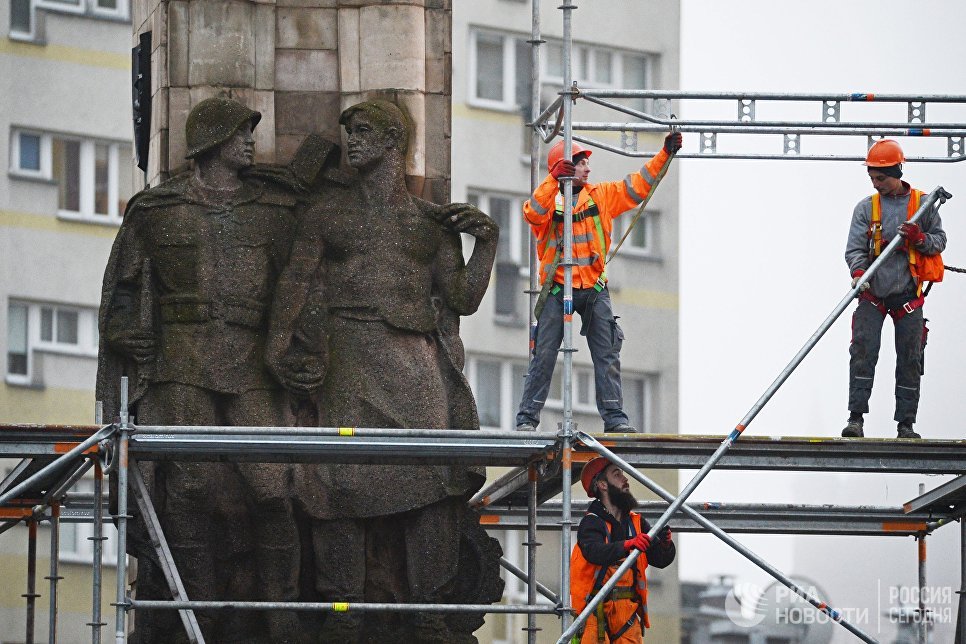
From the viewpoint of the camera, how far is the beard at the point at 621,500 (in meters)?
19.2

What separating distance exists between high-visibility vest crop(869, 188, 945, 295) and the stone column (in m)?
3.16

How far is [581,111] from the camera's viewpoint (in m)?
47.2

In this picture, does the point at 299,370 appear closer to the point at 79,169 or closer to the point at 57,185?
the point at 57,185

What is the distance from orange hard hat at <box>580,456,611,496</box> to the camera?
19.5m

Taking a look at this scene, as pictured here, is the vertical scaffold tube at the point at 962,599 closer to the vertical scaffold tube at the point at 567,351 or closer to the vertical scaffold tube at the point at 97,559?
the vertical scaffold tube at the point at 567,351

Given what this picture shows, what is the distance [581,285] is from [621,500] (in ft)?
6.99

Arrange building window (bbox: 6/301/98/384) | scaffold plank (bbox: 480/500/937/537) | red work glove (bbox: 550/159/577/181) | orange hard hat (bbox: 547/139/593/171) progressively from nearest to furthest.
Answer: red work glove (bbox: 550/159/577/181) → orange hard hat (bbox: 547/139/593/171) → scaffold plank (bbox: 480/500/937/537) → building window (bbox: 6/301/98/384)

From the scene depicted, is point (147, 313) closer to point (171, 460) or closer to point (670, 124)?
point (171, 460)

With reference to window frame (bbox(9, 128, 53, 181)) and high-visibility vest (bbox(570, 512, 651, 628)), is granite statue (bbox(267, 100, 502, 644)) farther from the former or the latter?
window frame (bbox(9, 128, 53, 181))

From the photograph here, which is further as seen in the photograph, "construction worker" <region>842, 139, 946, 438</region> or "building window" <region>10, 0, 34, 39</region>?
"building window" <region>10, 0, 34, 39</region>

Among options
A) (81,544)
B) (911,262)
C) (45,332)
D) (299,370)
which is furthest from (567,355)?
(45,332)

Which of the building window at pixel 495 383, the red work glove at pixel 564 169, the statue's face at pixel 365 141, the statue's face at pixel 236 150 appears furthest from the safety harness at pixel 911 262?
the building window at pixel 495 383

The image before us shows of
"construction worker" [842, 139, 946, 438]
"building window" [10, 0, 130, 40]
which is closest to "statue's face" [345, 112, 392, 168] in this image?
"construction worker" [842, 139, 946, 438]

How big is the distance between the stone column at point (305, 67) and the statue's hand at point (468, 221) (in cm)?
52
